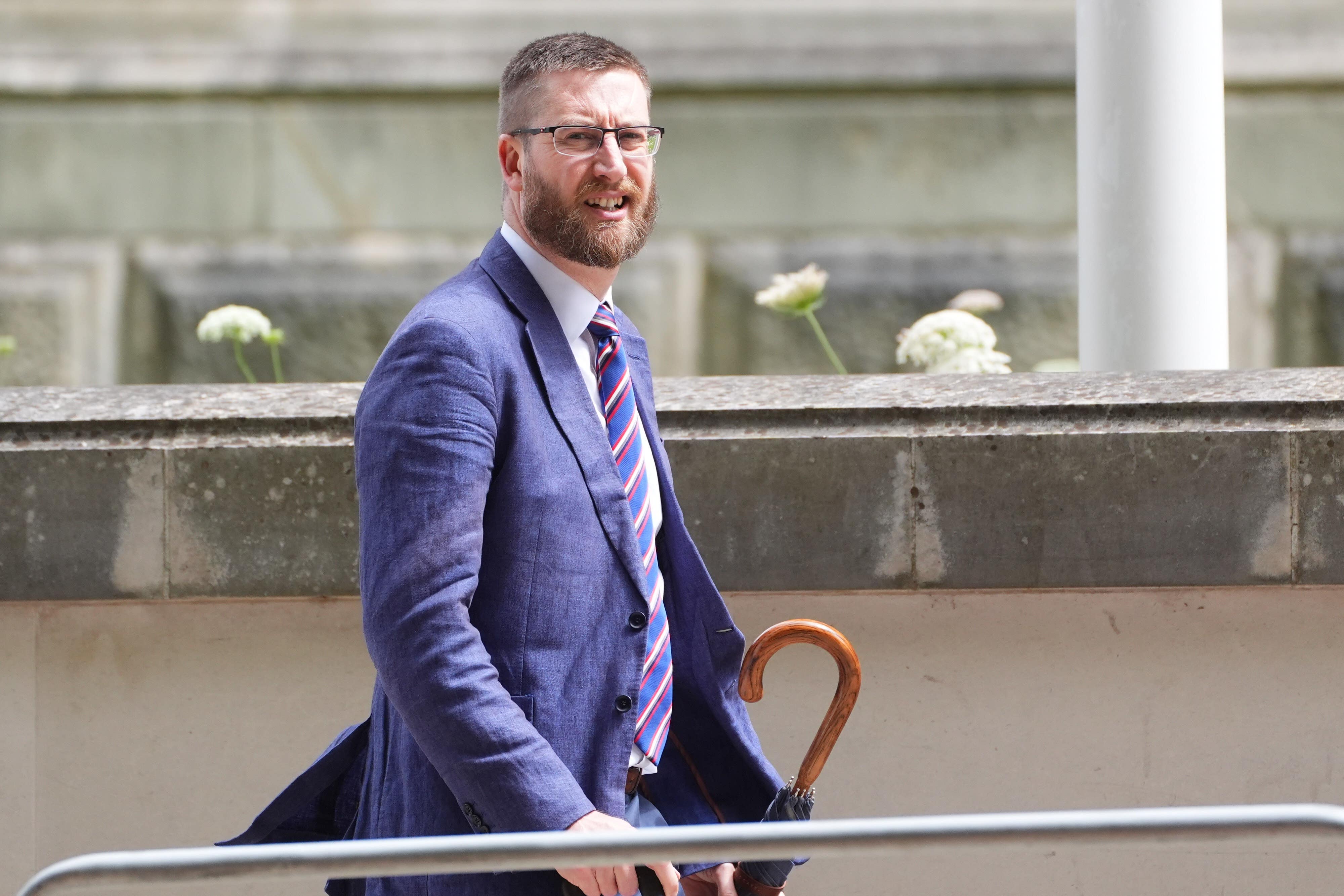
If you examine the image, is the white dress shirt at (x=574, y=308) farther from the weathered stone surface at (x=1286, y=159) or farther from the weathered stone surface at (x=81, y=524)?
the weathered stone surface at (x=1286, y=159)

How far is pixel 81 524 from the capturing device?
2.58 metres

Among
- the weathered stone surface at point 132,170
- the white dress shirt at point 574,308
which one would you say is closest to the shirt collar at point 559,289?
the white dress shirt at point 574,308

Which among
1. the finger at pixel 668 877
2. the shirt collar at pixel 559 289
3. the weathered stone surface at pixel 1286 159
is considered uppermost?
the weathered stone surface at pixel 1286 159

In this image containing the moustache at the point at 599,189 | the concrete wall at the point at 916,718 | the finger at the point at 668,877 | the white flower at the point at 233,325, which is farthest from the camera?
the white flower at the point at 233,325

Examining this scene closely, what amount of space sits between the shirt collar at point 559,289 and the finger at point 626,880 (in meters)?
0.66

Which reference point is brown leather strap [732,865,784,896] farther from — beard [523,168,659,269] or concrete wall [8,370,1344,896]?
beard [523,168,659,269]

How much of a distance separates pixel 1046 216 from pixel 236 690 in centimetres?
348

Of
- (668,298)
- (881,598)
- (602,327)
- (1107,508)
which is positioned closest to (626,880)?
(602,327)

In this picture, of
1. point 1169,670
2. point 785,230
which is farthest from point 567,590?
point 785,230

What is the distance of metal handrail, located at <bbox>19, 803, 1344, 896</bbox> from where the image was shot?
56.2 inches

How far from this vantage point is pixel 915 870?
270cm

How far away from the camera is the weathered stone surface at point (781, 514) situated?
2580 mm

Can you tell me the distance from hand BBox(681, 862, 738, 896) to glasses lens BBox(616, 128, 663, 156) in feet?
3.08

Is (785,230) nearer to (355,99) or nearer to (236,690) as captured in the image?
(355,99)
